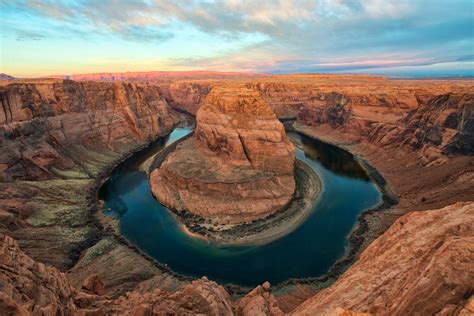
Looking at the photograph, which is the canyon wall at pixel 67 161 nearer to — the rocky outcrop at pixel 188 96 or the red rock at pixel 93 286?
the red rock at pixel 93 286

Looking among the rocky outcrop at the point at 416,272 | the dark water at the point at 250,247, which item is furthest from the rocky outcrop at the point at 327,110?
the rocky outcrop at the point at 416,272

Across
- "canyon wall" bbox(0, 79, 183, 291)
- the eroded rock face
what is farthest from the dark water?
the eroded rock face

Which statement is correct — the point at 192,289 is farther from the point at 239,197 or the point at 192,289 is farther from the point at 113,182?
the point at 113,182

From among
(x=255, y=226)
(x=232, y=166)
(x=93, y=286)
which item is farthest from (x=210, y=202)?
(x=93, y=286)

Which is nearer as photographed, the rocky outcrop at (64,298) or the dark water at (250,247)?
the rocky outcrop at (64,298)

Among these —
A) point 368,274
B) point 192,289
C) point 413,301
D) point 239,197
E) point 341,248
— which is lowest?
point 341,248

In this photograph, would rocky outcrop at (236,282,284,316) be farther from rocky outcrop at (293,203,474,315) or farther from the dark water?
the dark water


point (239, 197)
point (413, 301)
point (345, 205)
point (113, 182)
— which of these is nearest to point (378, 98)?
point (345, 205)
